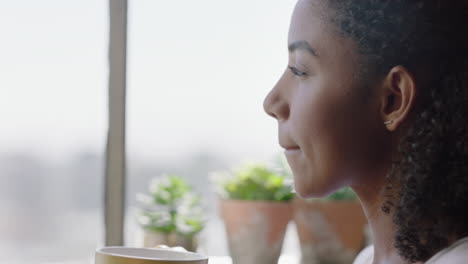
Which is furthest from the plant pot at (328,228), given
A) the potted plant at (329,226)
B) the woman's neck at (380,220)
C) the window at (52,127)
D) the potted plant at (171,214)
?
the woman's neck at (380,220)

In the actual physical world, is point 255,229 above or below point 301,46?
below

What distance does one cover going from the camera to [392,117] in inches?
21.4

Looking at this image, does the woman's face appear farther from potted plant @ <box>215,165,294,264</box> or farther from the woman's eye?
potted plant @ <box>215,165,294,264</box>

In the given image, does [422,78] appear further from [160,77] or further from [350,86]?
[160,77]

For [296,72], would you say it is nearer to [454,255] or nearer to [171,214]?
[454,255]

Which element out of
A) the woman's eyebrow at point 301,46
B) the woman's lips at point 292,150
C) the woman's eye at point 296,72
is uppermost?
the woman's eyebrow at point 301,46

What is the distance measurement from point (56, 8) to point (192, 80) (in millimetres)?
354

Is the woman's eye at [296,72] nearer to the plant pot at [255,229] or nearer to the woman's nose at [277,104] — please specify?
the woman's nose at [277,104]

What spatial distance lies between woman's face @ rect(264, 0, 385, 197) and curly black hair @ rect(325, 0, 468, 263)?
2 cm

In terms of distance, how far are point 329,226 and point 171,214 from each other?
32 centimetres

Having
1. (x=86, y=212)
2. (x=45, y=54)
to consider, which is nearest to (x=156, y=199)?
(x=86, y=212)

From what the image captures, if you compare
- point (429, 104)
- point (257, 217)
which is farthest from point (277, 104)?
point (257, 217)

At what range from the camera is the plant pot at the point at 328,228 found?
4.15ft

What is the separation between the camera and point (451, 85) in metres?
0.53
